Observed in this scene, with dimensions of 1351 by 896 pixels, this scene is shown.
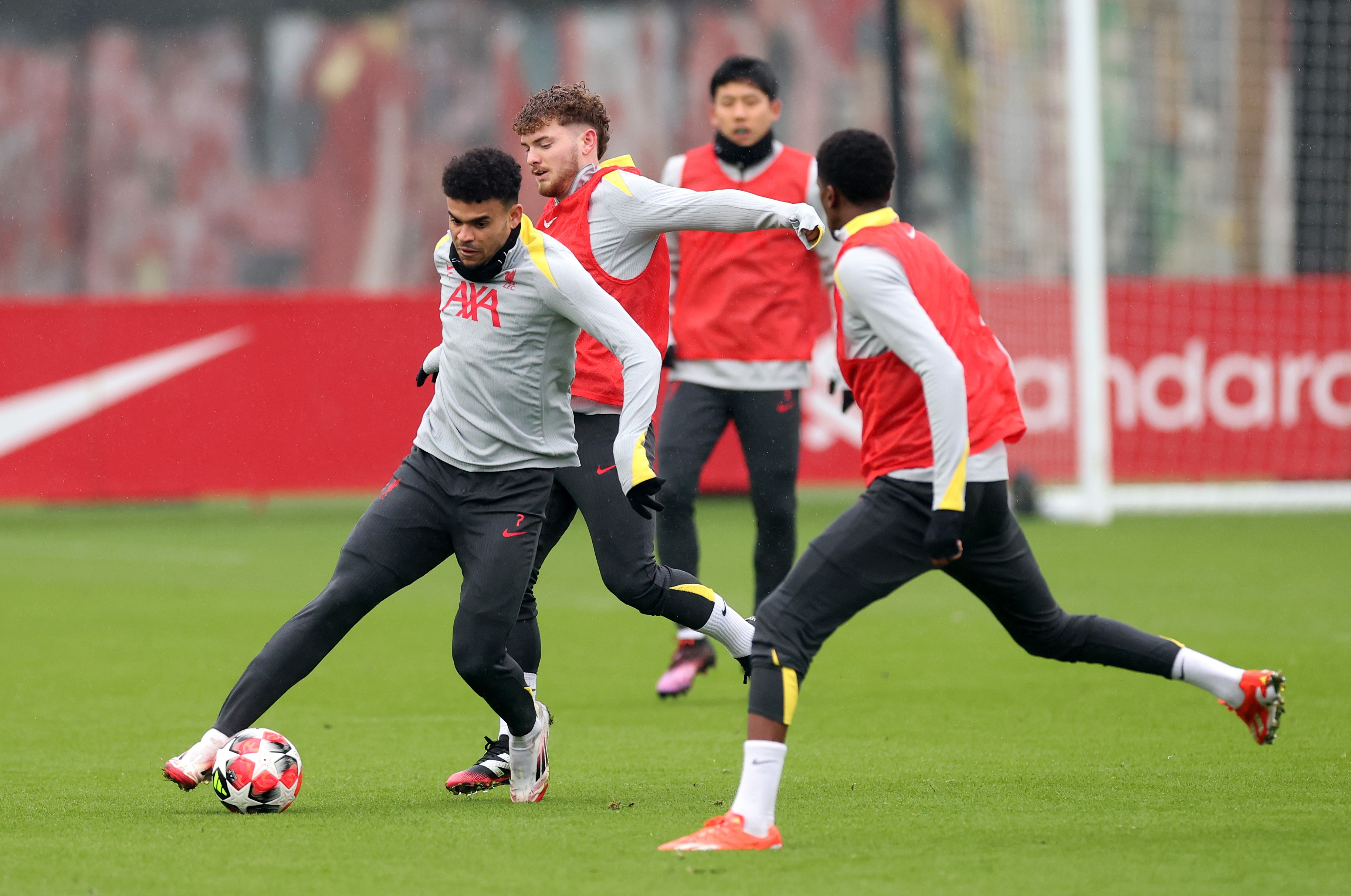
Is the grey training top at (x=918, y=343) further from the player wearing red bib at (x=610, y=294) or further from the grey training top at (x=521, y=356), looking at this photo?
the player wearing red bib at (x=610, y=294)

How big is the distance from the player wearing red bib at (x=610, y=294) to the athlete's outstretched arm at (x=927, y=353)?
109 centimetres

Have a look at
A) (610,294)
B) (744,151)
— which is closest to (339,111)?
(744,151)

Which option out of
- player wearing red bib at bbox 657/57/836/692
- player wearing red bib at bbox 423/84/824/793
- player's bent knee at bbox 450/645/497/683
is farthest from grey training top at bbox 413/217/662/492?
player wearing red bib at bbox 657/57/836/692

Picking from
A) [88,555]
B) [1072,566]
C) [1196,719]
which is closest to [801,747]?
[1196,719]

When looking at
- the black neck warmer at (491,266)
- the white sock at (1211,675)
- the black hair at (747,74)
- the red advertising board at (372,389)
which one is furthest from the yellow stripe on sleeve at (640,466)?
the red advertising board at (372,389)

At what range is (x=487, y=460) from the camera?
5.43 metres

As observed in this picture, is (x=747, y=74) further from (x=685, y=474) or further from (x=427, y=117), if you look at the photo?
(x=427, y=117)

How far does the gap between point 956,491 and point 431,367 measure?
78.8 inches

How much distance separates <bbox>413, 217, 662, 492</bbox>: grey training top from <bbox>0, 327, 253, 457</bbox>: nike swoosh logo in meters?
11.1

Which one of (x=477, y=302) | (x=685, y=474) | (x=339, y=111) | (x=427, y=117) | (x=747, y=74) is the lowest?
(x=685, y=474)

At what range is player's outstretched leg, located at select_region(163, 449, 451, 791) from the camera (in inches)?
211

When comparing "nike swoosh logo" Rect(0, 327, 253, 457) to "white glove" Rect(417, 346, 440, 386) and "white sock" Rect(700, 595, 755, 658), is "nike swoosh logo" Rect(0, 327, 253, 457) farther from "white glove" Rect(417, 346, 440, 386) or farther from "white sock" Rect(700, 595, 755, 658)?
"white sock" Rect(700, 595, 755, 658)

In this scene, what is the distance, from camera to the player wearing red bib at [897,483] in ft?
15.3

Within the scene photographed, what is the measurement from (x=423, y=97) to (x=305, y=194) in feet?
7.31
